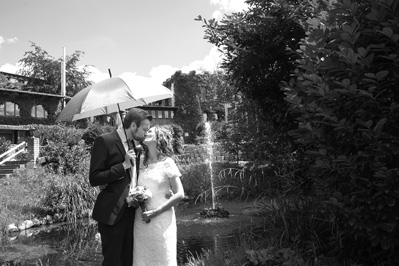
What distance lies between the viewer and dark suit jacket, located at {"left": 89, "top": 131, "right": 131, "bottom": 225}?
2.93m

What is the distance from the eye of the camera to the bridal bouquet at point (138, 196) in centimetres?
286

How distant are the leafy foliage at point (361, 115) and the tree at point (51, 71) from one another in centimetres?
4192

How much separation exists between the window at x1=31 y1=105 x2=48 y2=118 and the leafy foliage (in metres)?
30.8

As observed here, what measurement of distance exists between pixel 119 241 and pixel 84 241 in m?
5.50

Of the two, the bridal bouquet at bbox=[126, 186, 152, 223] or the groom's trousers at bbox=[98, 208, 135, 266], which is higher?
the bridal bouquet at bbox=[126, 186, 152, 223]

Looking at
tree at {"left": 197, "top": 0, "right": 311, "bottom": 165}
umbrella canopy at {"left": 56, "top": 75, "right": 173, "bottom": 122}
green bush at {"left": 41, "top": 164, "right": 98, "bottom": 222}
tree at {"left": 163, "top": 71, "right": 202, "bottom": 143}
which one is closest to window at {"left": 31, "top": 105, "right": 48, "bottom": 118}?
tree at {"left": 163, "top": 71, "right": 202, "bottom": 143}

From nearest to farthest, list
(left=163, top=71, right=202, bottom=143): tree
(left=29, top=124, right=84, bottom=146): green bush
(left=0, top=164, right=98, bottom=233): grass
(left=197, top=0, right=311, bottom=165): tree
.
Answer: (left=197, top=0, right=311, bottom=165): tree < (left=0, top=164, right=98, bottom=233): grass < (left=29, top=124, right=84, bottom=146): green bush < (left=163, top=71, right=202, bottom=143): tree

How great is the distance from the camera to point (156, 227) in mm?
2947

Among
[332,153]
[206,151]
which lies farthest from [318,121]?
[206,151]

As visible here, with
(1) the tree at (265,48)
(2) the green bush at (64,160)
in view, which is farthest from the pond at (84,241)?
(2) the green bush at (64,160)

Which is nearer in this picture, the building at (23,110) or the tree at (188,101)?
the building at (23,110)

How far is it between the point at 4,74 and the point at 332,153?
136ft

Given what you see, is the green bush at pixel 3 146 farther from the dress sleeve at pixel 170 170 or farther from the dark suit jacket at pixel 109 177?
the dress sleeve at pixel 170 170

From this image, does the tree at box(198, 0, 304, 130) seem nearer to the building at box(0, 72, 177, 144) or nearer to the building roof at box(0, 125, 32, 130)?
the building roof at box(0, 125, 32, 130)
